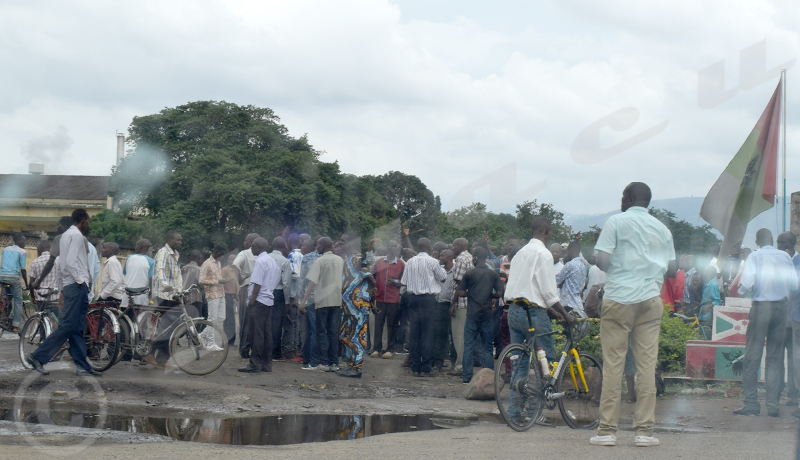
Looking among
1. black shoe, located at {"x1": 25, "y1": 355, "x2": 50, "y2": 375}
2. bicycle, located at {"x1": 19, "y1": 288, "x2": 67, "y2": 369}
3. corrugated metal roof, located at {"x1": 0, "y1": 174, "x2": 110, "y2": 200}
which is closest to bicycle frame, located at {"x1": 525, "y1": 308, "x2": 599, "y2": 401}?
black shoe, located at {"x1": 25, "y1": 355, "x2": 50, "y2": 375}

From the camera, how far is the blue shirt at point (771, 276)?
7699 millimetres

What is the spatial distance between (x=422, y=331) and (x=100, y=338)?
444cm

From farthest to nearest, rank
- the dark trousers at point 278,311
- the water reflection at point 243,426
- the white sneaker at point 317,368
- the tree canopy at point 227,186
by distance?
the tree canopy at point 227,186 < the dark trousers at point 278,311 < the white sneaker at point 317,368 < the water reflection at point 243,426

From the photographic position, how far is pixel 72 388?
796 centimetres

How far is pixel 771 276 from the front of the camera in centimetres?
773

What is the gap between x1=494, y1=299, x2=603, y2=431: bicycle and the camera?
21.7 feet

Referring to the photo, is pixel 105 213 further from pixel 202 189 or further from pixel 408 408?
pixel 408 408

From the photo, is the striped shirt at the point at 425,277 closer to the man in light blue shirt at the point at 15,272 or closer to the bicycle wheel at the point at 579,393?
the bicycle wheel at the point at 579,393

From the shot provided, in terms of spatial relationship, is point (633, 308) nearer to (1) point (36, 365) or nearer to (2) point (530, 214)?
(1) point (36, 365)

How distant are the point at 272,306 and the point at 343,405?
10.4 feet

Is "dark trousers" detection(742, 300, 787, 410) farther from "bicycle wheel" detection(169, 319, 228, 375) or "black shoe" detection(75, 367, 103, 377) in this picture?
"black shoe" detection(75, 367, 103, 377)

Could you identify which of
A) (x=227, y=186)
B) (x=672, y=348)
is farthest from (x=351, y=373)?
(x=227, y=186)

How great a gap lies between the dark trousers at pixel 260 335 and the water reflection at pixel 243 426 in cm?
294

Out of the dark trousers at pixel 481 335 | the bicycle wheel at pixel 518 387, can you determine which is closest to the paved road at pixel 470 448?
the bicycle wheel at pixel 518 387
